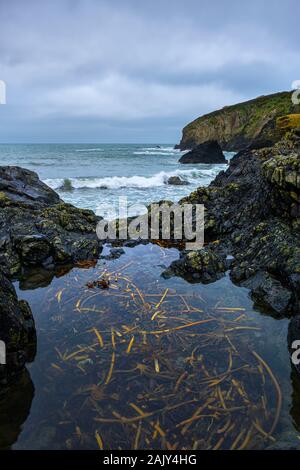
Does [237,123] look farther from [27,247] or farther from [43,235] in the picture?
[27,247]

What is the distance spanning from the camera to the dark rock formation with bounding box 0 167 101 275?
23.0 feet

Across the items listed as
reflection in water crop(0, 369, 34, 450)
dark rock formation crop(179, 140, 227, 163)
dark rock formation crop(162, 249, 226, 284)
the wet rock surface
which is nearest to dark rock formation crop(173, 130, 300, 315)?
dark rock formation crop(162, 249, 226, 284)

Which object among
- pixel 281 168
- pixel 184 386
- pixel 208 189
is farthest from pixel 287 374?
pixel 208 189

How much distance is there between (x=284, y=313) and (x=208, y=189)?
703 centimetres

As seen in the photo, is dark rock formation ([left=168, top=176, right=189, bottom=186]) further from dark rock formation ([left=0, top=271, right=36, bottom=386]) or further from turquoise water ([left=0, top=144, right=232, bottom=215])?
dark rock formation ([left=0, top=271, right=36, bottom=386])

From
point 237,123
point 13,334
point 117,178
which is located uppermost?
point 237,123

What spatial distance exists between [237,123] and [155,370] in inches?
3897

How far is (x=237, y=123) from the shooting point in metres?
93.3

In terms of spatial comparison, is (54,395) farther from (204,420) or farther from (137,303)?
(137,303)

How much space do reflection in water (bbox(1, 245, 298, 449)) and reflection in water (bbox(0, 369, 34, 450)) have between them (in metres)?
0.08

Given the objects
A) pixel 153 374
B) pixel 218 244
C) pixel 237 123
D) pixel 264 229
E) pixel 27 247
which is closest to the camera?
pixel 153 374

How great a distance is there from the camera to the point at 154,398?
3354 mm

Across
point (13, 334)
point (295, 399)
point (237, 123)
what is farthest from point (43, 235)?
point (237, 123)

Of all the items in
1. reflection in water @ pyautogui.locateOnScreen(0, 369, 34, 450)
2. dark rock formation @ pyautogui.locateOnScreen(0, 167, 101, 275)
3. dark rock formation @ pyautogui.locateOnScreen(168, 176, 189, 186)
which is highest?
dark rock formation @ pyautogui.locateOnScreen(168, 176, 189, 186)
